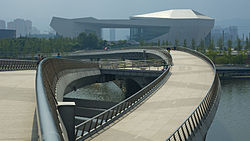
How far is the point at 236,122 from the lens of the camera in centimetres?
3519

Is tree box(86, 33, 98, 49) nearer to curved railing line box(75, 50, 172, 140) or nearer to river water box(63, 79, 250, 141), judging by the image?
river water box(63, 79, 250, 141)

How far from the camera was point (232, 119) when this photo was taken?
36.4m

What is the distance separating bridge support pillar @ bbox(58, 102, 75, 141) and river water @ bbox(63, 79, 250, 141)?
2275 centimetres

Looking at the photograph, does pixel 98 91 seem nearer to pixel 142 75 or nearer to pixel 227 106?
pixel 142 75

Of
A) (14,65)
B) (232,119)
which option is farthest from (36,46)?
(232,119)

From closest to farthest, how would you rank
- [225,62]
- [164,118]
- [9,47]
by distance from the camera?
[164,118]
[225,62]
[9,47]

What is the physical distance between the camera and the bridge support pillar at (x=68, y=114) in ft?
36.2

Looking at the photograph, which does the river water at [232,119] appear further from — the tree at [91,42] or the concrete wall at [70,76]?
the tree at [91,42]

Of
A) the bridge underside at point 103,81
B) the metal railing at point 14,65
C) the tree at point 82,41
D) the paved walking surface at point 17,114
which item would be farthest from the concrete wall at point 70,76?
the tree at point 82,41

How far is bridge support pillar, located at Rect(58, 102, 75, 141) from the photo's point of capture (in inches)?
434

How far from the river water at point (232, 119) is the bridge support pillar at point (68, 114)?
22.8 meters

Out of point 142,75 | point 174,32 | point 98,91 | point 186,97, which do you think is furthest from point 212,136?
point 174,32

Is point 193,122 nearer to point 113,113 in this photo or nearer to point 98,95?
point 113,113

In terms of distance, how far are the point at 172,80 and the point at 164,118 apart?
15361 millimetres
